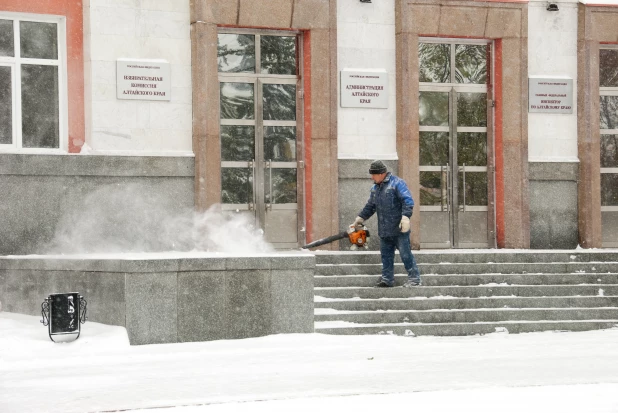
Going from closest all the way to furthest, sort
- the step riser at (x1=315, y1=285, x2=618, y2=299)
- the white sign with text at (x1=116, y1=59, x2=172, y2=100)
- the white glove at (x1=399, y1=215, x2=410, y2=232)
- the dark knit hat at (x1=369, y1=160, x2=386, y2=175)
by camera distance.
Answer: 1. the white glove at (x1=399, y1=215, x2=410, y2=232)
2. the step riser at (x1=315, y1=285, x2=618, y2=299)
3. the dark knit hat at (x1=369, y1=160, x2=386, y2=175)
4. the white sign with text at (x1=116, y1=59, x2=172, y2=100)

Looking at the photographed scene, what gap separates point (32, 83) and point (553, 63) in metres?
8.17

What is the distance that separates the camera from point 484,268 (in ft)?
51.7

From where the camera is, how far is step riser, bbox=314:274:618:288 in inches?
582

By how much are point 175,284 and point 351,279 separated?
3.35 meters

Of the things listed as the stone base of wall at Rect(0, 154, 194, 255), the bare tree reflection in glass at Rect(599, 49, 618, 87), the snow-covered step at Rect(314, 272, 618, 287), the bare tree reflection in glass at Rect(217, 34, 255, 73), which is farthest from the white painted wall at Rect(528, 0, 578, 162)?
the stone base of wall at Rect(0, 154, 194, 255)

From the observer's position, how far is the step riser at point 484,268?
1520 cm

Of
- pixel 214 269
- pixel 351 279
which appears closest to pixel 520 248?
pixel 351 279

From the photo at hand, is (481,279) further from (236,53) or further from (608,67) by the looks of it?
(608,67)

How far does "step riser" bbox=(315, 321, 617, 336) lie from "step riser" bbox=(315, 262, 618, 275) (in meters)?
1.67

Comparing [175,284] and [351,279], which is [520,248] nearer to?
[351,279]


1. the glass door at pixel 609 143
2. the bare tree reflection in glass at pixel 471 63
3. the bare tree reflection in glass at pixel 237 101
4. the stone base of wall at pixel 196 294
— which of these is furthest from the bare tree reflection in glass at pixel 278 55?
the stone base of wall at pixel 196 294

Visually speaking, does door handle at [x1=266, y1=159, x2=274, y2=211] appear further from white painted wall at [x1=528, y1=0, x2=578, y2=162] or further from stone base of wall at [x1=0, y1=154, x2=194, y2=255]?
white painted wall at [x1=528, y1=0, x2=578, y2=162]

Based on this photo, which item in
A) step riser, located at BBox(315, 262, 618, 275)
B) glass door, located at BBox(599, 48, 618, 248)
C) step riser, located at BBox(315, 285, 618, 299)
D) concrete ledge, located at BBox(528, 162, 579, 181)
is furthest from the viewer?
glass door, located at BBox(599, 48, 618, 248)

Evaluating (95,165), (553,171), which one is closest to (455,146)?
(553,171)
